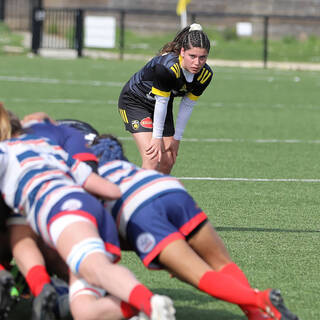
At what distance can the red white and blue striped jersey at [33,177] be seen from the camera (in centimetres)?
462

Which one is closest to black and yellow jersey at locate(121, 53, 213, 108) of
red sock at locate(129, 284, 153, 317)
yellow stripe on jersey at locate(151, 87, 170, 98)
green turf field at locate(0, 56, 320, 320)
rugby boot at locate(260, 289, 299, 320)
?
yellow stripe on jersey at locate(151, 87, 170, 98)

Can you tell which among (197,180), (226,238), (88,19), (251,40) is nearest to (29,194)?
(226,238)

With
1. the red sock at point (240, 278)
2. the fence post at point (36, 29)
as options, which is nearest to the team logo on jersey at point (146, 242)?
the red sock at point (240, 278)

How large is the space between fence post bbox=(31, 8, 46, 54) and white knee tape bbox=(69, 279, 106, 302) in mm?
25599

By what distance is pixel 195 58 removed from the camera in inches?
286

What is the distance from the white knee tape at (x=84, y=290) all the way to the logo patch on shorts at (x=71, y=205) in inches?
14.5

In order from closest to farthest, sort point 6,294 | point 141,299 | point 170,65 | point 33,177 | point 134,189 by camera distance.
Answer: point 141,299, point 6,294, point 33,177, point 134,189, point 170,65

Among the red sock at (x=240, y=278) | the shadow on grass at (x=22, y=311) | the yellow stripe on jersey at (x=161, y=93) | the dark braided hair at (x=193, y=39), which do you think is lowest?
the shadow on grass at (x=22, y=311)

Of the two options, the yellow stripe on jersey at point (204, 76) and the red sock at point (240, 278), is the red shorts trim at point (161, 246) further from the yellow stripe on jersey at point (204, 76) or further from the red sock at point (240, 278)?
the yellow stripe on jersey at point (204, 76)

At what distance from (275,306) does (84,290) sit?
96 centimetres

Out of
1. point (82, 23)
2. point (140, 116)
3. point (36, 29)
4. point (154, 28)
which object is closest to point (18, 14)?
point (154, 28)

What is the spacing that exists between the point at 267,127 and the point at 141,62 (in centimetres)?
1353

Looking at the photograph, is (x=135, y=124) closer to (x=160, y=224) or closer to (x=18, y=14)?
(x=160, y=224)

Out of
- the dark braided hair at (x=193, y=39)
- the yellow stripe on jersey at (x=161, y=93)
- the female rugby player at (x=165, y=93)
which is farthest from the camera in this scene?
the yellow stripe on jersey at (x=161, y=93)
